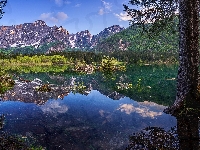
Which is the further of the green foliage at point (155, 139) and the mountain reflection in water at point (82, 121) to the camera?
the mountain reflection in water at point (82, 121)

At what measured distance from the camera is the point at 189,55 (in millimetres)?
11477

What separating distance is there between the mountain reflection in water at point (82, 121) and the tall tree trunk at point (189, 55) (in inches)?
55.8

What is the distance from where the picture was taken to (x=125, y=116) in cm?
1169

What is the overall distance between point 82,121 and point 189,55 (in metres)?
6.03

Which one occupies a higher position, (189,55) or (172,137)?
(189,55)

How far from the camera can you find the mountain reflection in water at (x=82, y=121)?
8.18m

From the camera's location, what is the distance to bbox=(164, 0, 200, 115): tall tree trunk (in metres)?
11.3

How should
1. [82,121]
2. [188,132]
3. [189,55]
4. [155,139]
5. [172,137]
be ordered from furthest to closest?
[189,55] → [82,121] → [188,132] → [172,137] → [155,139]

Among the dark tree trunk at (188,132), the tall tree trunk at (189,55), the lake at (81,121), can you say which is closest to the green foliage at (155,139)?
the dark tree trunk at (188,132)

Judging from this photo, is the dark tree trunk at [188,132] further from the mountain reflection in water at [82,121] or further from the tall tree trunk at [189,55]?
the tall tree trunk at [189,55]

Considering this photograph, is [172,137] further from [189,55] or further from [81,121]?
[189,55]

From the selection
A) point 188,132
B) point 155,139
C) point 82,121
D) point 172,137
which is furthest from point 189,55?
point 82,121

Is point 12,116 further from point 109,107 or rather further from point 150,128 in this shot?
point 150,128

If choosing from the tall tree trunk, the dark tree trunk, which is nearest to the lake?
the dark tree trunk
